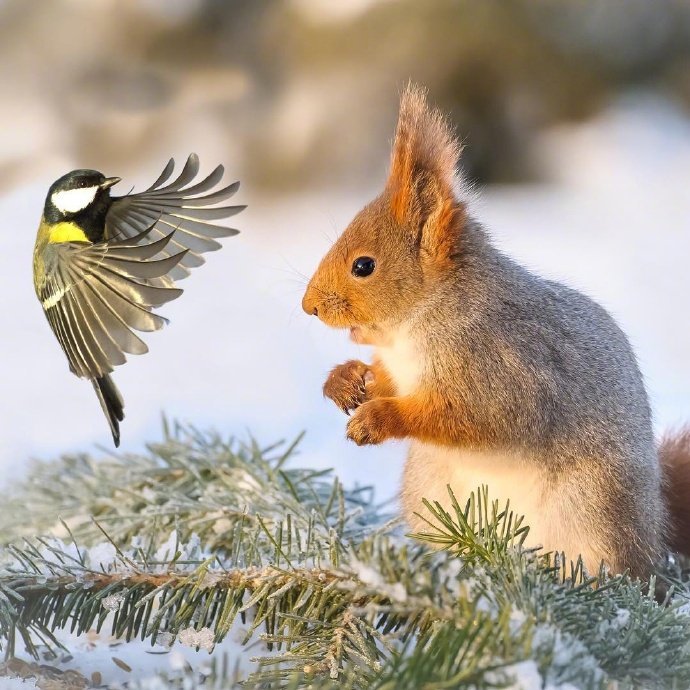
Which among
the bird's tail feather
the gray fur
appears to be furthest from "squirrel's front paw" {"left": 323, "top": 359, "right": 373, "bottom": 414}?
the bird's tail feather

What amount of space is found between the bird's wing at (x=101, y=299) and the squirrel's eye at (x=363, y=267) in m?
0.21

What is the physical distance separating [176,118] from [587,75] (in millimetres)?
1092

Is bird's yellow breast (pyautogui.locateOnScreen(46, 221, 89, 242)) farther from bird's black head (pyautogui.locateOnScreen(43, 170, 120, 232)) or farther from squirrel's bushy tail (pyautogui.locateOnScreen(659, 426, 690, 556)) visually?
squirrel's bushy tail (pyautogui.locateOnScreen(659, 426, 690, 556))

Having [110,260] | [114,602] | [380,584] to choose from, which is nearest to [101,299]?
[110,260]

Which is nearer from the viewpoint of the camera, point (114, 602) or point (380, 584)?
point (380, 584)

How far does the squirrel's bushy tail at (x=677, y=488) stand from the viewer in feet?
2.99

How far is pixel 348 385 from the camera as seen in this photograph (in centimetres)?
89

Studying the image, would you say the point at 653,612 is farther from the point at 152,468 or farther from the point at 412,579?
the point at 152,468

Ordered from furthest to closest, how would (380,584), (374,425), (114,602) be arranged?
1. (374,425)
2. (114,602)
3. (380,584)

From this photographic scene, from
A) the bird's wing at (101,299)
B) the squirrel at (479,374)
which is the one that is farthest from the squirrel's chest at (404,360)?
the bird's wing at (101,299)

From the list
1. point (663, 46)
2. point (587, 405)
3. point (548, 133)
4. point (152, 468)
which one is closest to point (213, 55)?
point (548, 133)

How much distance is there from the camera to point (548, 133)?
245 centimetres

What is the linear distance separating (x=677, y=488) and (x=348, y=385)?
1.17 feet

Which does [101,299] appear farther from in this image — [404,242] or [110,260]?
[404,242]
